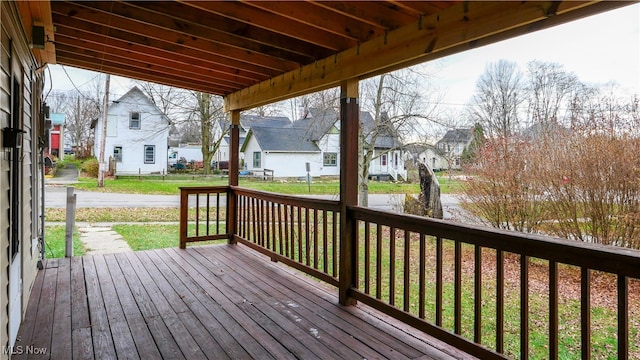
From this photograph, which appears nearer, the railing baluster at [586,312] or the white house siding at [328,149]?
the railing baluster at [586,312]

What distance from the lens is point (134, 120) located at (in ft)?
65.6

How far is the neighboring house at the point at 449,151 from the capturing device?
7.57 meters

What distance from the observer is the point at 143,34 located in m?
3.37

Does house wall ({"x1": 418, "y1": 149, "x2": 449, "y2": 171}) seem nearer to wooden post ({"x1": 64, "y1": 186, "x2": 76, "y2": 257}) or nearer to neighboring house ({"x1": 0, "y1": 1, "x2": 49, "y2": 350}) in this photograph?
wooden post ({"x1": 64, "y1": 186, "x2": 76, "y2": 257})

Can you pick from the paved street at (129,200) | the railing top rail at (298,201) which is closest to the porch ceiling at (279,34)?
the railing top rail at (298,201)

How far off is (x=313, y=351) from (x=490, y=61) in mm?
8529

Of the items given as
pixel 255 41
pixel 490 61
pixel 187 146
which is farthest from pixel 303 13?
pixel 187 146

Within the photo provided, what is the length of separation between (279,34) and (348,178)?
55.5 inches

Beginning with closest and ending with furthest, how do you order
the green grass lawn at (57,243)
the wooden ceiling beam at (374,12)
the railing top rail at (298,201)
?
the wooden ceiling beam at (374,12) < the railing top rail at (298,201) < the green grass lawn at (57,243)

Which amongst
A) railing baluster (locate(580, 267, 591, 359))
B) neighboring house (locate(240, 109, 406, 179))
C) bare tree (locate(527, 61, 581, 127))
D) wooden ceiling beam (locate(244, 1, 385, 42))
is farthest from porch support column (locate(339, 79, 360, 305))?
neighboring house (locate(240, 109, 406, 179))

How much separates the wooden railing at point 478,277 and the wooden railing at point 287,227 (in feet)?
0.05

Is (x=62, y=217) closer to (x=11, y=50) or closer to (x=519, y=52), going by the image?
(x=11, y=50)

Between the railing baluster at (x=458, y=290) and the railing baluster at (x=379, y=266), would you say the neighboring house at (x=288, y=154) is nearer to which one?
the railing baluster at (x=379, y=266)

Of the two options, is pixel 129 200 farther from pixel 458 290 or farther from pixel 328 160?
pixel 458 290
